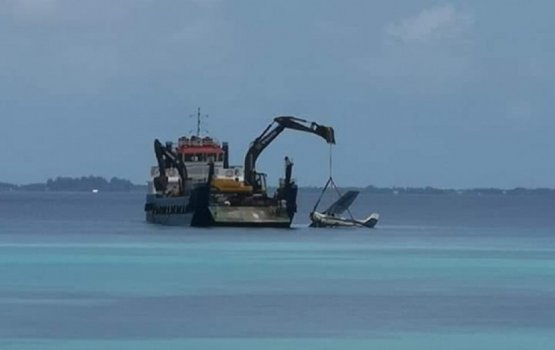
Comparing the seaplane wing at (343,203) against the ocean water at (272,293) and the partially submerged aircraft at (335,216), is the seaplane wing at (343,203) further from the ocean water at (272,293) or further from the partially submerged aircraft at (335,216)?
the ocean water at (272,293)

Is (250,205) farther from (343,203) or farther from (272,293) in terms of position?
(272,293)

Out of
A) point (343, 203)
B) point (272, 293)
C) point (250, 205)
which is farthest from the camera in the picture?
point (343, 203)

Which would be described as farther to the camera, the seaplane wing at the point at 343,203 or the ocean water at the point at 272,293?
the seaplane wing at the point at 343,203

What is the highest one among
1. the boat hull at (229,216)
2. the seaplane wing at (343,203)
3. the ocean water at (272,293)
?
the seaplane wing at (343,203)

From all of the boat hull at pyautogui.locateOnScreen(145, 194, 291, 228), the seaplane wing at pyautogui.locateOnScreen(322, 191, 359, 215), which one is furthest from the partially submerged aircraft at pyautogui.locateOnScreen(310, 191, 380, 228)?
the boat hull at pyautogui.locateOnScreen(145, 194, 291, 228)

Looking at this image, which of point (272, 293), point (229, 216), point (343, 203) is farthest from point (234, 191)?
point (272, 293)

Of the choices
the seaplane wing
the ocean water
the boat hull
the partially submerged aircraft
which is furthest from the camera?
the partially submerged aircraft

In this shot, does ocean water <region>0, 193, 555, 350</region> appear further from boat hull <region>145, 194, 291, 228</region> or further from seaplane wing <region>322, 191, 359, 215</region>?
seaplane wing <region>322, 191, 359, 215</region>

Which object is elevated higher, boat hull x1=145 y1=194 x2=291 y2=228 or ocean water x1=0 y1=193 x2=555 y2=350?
boat hull x1=145 y1=194 x2=291 y2=228

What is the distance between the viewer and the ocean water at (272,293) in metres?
40.6

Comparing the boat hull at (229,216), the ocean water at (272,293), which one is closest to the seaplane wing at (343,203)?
the boat hull at (229,216)

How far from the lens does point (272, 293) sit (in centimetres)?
5194

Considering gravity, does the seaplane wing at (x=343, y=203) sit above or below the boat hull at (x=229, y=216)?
above

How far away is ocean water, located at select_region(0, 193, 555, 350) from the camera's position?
40562mm
